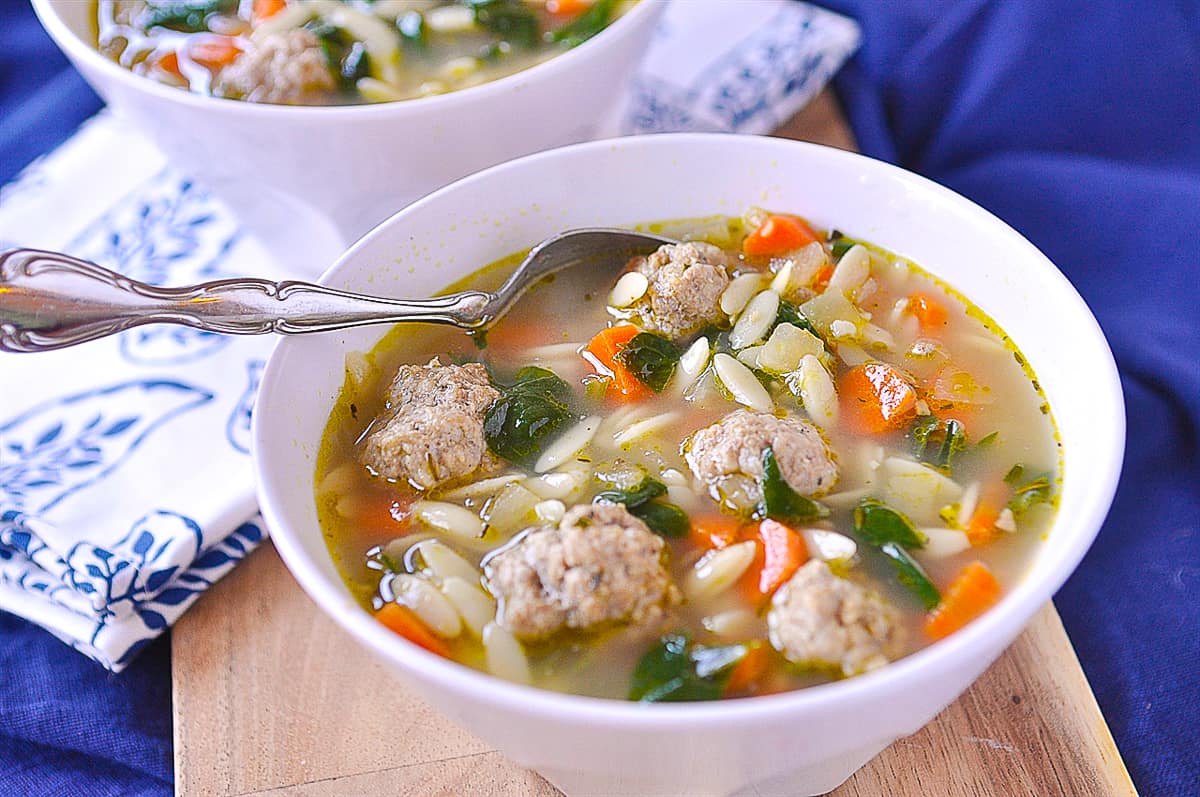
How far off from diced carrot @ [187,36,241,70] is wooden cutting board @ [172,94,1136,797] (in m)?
1.54

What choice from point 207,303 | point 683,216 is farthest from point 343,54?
point 207,303

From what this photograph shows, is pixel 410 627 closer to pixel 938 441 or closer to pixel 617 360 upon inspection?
Answer: pixel 617 360

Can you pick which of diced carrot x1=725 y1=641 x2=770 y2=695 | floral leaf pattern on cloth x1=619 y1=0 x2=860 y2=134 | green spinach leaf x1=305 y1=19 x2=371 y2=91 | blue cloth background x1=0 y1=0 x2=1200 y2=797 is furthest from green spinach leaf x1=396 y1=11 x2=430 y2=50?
diced carrot x1=725 y1=641 x2=770 y2=695

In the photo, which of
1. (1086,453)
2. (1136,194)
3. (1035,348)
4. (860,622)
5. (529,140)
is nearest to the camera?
(860,622)

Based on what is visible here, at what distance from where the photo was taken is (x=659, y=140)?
2.73 m

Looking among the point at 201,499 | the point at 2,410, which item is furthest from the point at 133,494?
the point at 2,410

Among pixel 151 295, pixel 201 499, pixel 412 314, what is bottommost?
pixel 201 499

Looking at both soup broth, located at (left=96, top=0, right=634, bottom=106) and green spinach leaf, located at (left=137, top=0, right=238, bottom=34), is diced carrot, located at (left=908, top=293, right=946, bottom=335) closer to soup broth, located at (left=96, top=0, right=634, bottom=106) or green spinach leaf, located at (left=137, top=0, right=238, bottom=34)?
soup broth, located at (left=96, top=0, right=634, bottom=106)

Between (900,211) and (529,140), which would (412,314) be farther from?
(900,211)

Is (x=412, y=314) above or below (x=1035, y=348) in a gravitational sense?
above

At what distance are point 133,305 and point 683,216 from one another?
120 centimetres

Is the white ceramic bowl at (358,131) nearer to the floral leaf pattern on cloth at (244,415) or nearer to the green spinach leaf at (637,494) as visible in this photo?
the floral leaf pattern on cloth at (244,415)

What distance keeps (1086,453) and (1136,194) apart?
1.59 meters

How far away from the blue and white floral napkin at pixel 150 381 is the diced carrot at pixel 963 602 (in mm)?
1542
